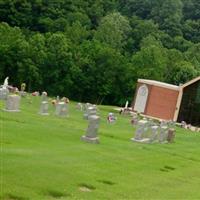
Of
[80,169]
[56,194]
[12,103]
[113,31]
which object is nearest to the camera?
[56,194]

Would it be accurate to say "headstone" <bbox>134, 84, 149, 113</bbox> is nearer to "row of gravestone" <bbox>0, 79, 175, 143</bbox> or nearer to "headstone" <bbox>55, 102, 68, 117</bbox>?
"row of gravestone" <bbox>0, 79, 175, 143</bbox>

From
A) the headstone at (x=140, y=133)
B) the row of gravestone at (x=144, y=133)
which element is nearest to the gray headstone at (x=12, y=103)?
the row of gravestone at (x=144, y=133)

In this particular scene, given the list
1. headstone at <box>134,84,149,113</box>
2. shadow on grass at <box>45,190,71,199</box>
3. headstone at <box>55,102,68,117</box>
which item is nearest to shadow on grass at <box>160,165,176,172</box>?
shadow on grass at <box>45,190,71,199</box>

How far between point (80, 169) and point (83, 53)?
63.5 metres

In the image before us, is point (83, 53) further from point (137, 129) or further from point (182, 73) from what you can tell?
point (137, 129)

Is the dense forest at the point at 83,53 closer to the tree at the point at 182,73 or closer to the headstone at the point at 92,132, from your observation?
the tree at the point at 182,73

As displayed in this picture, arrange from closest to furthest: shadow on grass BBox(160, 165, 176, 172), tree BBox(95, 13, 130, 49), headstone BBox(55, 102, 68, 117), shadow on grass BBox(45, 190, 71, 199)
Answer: shadow on grass BBox(45, 190, 71, 199) → shadow on grass BBox(160, 165, 176, 172) → headstone BBox(55, 102, 68, 117) → tree BBox(95, 13, 130, 49)

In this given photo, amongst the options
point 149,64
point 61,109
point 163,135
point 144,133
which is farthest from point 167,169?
point 149,64

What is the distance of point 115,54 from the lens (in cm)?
7588

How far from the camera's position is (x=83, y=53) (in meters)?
77.5

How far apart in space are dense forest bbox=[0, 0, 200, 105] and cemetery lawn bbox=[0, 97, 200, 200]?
49.5m

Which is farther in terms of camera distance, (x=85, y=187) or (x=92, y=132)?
(x=92, y=132)

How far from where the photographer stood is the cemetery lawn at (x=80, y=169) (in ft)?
39.3

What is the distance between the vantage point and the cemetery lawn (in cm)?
1198
